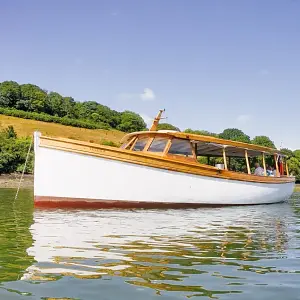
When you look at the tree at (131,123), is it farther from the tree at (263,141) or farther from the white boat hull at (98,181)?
the white boat hull at (98,181)

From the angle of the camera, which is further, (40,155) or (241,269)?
(40,155)

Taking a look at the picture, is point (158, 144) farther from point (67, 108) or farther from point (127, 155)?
point (67, 108)

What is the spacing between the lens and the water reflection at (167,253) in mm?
4797

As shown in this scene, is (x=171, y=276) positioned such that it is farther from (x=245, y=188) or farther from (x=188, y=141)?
(x=245, y=188)

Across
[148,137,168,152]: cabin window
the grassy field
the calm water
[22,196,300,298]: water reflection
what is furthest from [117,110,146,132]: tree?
the calm water

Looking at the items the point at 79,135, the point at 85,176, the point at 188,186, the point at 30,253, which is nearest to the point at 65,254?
the point at 30,253

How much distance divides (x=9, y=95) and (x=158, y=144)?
99336 millimetres

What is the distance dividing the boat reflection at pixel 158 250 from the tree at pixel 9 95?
4020 inches

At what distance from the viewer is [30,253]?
6113 mm

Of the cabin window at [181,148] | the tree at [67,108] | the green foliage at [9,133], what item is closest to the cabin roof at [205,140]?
the cabin window at [181,148]

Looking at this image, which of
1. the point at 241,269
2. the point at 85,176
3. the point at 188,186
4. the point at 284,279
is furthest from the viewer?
the point at 188,186

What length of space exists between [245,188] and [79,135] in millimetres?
70787

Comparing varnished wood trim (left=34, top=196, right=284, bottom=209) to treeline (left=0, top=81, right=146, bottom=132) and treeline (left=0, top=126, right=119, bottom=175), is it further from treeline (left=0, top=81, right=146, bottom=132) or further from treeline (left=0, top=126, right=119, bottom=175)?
treeline (left=0, top=81, right=146, bottom=132)

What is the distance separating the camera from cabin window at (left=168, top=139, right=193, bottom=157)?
15.2 m
